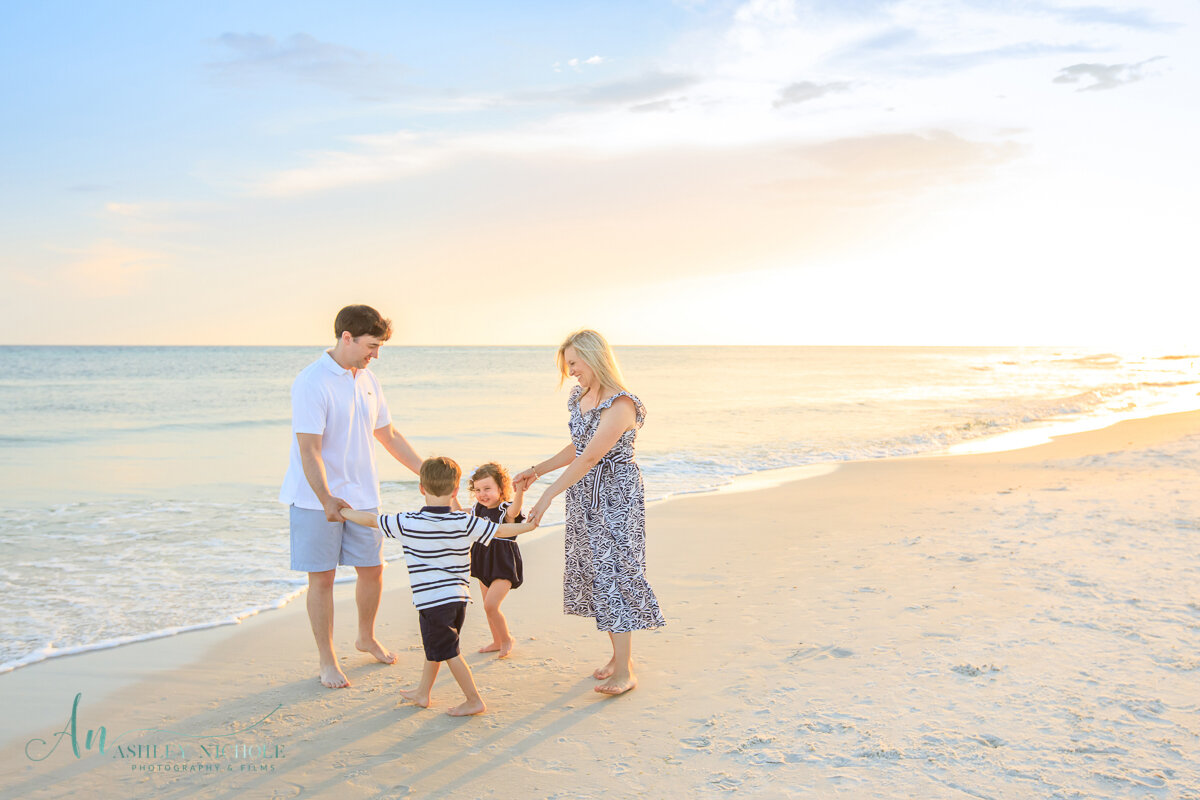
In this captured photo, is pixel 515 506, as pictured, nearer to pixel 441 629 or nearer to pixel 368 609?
pixel 441 629

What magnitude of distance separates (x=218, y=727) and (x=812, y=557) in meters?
4.66

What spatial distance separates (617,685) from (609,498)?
0.98 meters

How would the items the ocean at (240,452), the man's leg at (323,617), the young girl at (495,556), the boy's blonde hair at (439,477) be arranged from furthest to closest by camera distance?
the ocean at (240,452), the young girl at (495,556), the man's leg at (323,617), the boy's blonde hair at (439,477)

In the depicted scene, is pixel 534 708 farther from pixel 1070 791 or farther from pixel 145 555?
pixel 145 555

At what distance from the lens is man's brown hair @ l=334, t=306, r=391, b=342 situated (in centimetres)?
427

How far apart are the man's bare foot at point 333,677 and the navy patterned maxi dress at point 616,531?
4.68ft

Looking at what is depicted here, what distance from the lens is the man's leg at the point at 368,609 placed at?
461cm

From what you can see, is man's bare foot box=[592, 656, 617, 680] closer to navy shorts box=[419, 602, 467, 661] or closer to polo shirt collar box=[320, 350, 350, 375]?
navy shorts box=[419, 602, 467, 661]

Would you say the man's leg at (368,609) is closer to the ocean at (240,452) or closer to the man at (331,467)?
the man at (331,467)

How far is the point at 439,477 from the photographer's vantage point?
3.75 meters

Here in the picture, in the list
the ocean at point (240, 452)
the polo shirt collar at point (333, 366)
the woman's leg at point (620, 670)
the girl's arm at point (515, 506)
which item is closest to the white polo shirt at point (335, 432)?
the polo shirt collar at point (333, 366)

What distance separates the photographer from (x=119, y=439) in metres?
16.8

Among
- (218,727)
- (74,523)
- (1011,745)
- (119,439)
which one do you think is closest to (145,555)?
(74,523)

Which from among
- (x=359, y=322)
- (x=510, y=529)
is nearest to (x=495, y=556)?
(x=510, y=529)
